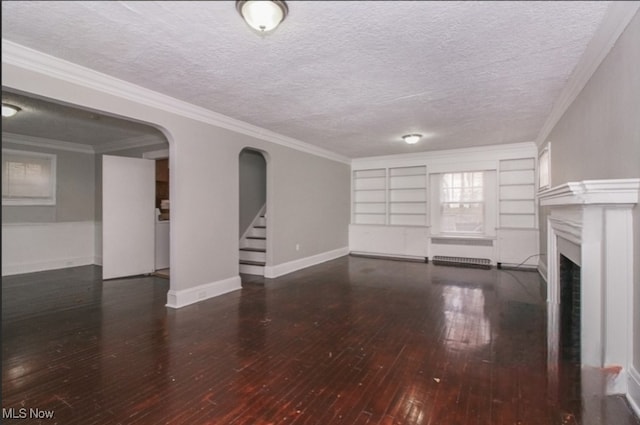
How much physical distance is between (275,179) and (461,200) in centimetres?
404

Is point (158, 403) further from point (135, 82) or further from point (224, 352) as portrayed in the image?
point (135, 82)

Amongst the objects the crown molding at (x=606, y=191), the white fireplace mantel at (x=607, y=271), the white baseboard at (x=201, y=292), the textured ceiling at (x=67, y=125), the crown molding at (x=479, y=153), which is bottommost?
the white baseboard at (x=201, y=292)

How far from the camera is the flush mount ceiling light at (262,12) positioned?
210 cm

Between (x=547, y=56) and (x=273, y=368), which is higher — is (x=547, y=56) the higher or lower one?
the higher one

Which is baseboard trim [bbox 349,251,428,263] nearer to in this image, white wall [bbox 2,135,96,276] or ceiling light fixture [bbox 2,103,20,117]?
white wall [bbox 2,135,96,276]

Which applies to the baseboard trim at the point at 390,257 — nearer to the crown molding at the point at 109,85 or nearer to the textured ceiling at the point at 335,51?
the textured ceiling at the point at 335,51

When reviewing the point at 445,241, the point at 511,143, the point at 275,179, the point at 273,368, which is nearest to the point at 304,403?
the point at 273,368

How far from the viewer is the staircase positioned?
5.97 meters

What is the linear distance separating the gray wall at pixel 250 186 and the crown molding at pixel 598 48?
15.7 ft

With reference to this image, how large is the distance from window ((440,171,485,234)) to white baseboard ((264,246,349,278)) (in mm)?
2356

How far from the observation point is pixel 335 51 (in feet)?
8.98

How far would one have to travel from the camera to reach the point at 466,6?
217 cm

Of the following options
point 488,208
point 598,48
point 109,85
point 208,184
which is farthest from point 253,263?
point 598,48

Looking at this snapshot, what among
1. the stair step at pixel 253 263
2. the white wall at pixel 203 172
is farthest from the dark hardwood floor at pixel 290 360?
the stair step at pixel 253 263
